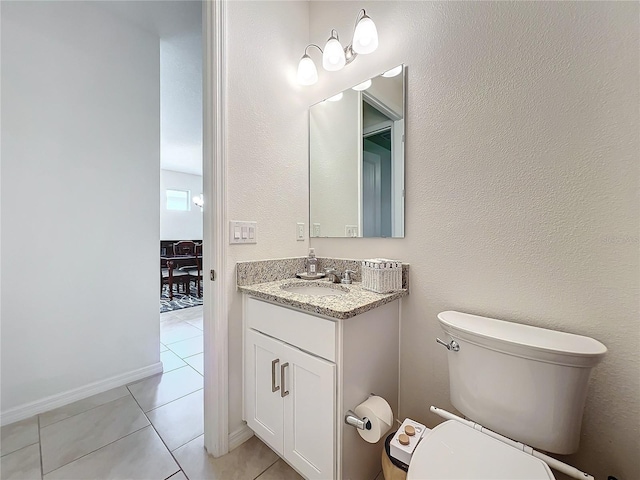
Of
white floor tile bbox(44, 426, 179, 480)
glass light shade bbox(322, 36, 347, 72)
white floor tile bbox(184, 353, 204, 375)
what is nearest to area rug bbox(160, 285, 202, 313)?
white floor tile bbox(184, 353, 204, 375)

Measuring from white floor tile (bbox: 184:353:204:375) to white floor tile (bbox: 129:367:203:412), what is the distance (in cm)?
4

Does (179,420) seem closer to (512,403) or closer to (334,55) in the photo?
(512,403)

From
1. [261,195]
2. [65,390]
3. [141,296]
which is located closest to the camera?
[261,195]

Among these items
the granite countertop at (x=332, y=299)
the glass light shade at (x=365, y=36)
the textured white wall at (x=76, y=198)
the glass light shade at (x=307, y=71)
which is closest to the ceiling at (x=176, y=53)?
the textured white wall at (x=76, y=198)

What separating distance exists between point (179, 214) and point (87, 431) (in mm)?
5819

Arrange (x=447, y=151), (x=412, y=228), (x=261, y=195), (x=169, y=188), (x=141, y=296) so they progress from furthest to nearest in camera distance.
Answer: (x=169, y=188) < (x=141, y=296) < (x=261, y=195) < (x=412, y=228) < (x=447, y=151)

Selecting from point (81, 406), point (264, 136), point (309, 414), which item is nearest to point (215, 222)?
point (264, 136)

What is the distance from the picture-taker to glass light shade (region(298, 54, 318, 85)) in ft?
5.01

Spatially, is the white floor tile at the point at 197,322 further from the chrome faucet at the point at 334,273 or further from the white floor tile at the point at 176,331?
the chrome faucet at the point at 334,273

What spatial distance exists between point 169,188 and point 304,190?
591 centimetres

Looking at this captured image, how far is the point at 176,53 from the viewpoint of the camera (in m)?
2.24

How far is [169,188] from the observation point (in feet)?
20.7

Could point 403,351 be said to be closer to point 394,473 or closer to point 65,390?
point 394,473

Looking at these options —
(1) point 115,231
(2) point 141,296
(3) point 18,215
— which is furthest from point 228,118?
(2) point 141,296
